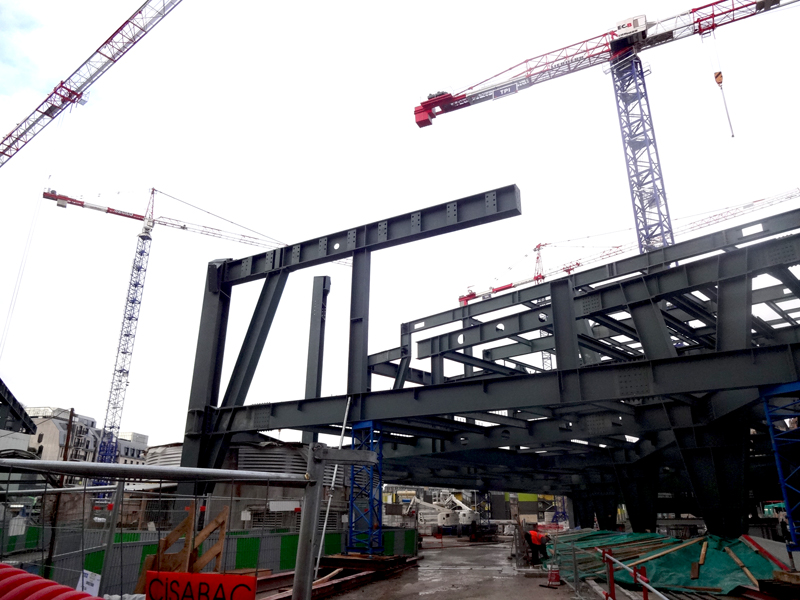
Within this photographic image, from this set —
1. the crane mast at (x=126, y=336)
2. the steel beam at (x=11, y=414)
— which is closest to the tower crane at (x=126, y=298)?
the crane mast at (x=126, y=336)

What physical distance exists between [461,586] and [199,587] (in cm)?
1127

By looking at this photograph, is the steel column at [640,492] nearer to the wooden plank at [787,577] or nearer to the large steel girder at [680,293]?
the large steel girder at [680,293]

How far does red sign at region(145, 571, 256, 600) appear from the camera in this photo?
5.32 m

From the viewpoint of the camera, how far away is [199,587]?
5.51 m

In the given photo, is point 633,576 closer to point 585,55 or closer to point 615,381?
point 615,381

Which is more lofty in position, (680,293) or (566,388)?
(680,293)

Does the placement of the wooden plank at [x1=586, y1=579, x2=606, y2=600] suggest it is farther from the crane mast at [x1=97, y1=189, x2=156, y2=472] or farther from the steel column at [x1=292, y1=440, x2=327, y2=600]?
the crane mast at [x1=97, y1=189, x2=156, y2=472]

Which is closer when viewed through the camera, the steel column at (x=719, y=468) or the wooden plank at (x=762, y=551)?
the wooden plank at (x=762, y=551)

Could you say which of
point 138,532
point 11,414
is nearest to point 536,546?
point 138,532

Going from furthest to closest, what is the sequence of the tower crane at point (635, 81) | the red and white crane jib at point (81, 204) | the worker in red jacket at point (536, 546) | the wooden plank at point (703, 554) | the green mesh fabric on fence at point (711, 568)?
the red and white crane jib at point (81, 204) → the tower crane at point (635, 81) → the worker in red jacket at point (536, 546) → the wooden plank at point (703, 554) → the green mesh fabric on fence at point (711, 568)

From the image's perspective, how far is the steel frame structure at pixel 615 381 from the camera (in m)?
12.1

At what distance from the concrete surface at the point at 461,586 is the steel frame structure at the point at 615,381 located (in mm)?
4082

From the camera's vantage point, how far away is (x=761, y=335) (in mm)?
17719

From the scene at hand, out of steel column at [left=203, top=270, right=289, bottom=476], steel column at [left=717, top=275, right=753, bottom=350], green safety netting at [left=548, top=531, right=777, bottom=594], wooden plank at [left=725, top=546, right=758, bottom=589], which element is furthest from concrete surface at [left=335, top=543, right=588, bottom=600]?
steel column at [left=717, top=275, right=753, bottom=350]
